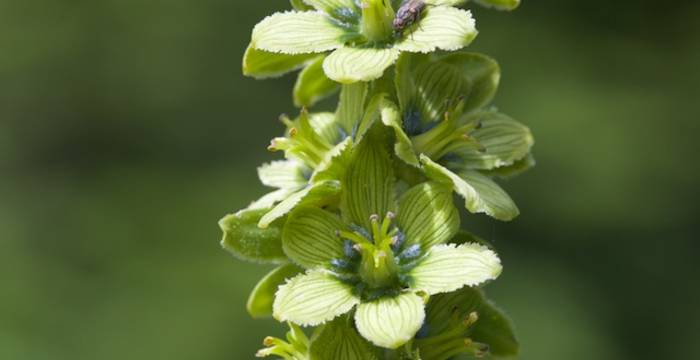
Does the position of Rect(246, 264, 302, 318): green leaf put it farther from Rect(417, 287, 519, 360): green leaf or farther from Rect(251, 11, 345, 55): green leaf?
Rect(251, 11, 345, 55): green leaf

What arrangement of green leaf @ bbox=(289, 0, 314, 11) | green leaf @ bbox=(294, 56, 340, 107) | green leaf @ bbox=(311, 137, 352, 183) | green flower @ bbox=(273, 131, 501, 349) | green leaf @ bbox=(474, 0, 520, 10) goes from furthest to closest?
green leaf @ bbox=(294, 56, 340, 107) → green leaf @ bbox=(289, 0, 314, 11) → green leaf @ bbox=(474, 0, 520, 10) → green leaf @ bbox=(311, 137, 352, 183) → green flower @ bbox=(273, 131, 501, 349)

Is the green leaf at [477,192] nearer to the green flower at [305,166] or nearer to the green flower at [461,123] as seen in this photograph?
the green flower at [461,123]

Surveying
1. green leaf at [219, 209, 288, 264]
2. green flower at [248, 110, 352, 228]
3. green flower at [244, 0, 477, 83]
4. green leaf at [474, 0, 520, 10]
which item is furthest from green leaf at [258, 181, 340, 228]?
green leaf at [474, 0, 520, 10]

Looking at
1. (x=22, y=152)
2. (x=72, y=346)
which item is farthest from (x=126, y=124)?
(x=72, y=346)

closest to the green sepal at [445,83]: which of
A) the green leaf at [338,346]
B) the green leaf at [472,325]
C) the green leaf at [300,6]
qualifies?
the green leaf at [300,6]

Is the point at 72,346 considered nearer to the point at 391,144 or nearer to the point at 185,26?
the point at 185,26

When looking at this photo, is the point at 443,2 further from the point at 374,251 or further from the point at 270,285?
the point at 270,285

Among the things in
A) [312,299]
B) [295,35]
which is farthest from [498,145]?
[312,299]
